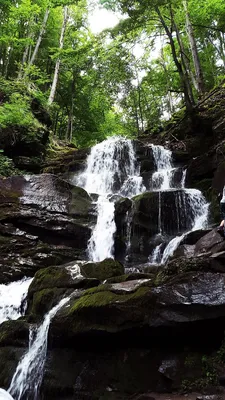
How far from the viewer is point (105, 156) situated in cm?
1766

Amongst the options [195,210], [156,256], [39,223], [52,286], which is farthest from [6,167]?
[52,286]

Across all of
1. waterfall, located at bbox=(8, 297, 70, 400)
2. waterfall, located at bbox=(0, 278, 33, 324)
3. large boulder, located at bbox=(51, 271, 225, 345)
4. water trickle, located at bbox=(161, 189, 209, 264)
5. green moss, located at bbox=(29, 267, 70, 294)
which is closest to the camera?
large boulder, located at bbox=(51, 271, 225, 345)

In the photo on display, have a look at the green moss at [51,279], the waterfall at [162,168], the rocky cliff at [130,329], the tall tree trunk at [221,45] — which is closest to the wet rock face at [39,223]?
the green moss at [51,279]

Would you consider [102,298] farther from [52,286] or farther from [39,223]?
[39,223]

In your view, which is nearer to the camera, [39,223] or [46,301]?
[46,301]

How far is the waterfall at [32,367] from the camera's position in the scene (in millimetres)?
5586

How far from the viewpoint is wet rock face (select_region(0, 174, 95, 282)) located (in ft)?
→ 34.1

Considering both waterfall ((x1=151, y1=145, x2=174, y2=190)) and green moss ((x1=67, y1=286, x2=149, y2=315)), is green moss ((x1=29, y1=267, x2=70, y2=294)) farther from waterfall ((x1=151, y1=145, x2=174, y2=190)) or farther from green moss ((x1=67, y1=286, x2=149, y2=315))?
waterfall ((x1=151, y1=145, x2=174, y2=190))

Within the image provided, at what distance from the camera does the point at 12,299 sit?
8.85 metres

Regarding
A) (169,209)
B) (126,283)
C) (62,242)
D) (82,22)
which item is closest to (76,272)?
(126,283)

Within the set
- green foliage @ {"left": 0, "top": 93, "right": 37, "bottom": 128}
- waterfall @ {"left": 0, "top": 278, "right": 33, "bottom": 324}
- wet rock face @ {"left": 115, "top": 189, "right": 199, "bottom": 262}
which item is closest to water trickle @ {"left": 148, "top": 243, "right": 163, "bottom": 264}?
wet rock face @ {"left": 115, "top": 189, "right": 199, "bottom": 262}

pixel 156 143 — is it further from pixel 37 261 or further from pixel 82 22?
pixel 82 22

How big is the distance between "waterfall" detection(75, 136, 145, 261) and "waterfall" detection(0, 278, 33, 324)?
298 centimetres

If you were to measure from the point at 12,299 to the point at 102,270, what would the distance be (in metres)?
2.80
